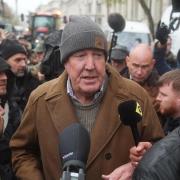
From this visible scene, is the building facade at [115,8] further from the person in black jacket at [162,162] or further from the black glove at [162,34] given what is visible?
the person in black jacket at [162,162]

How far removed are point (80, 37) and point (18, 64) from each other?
8.84 ft

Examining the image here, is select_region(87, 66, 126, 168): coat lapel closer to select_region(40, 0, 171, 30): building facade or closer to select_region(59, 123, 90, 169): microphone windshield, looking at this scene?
select_region(59, 123, 90, 169): microphone windshield

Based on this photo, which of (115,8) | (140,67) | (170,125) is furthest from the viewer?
(115,8)

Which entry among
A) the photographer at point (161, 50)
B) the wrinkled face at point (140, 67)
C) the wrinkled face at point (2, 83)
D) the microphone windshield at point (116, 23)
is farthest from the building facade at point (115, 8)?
the wrinkled face at point (2, 83)

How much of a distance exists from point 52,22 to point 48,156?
30.6 m

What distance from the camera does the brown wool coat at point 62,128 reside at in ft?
8.75

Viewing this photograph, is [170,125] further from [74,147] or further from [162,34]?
[162,34]

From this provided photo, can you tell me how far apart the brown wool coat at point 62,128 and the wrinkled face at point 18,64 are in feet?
7.68

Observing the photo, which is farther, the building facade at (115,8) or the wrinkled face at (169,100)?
the building facade at (115,8)

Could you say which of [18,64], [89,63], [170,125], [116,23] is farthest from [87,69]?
[116,23]

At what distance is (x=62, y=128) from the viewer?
2.71 m

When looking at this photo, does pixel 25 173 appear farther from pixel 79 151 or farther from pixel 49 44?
pixel 49 44

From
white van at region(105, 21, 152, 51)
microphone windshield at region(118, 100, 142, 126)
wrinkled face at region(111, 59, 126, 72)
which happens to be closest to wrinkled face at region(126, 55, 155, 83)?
wrinkled face at region(111, 59, 126, 72)

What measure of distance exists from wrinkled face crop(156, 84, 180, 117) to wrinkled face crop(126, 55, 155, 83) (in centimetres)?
131
